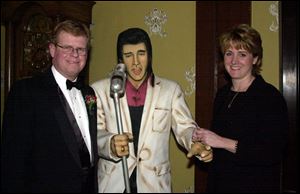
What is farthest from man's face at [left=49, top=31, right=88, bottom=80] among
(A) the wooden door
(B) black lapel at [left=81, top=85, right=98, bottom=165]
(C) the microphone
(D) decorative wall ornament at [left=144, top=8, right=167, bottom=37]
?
(D) decorative wall ornament at [left=144, top=8, right=167, bottom=37]

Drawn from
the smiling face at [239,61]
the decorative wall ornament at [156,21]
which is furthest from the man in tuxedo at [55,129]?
the decorative wall ornament at [156,21]

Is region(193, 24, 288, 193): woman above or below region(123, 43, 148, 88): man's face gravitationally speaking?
below

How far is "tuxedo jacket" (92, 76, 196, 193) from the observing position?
164 cm

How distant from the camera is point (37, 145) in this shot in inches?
60.7

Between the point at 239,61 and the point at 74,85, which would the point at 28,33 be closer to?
the point at 74,85

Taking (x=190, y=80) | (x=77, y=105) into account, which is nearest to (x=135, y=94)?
(x=77, y=105)

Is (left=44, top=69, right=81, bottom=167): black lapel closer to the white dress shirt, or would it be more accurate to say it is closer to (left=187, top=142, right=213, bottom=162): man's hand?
the white dress shirt

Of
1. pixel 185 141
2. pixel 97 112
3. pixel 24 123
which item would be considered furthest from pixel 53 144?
pixel 185 141

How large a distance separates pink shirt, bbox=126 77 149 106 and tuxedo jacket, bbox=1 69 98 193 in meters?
0.31

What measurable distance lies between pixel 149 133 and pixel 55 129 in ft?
1.40

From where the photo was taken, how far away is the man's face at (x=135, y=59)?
1.65m

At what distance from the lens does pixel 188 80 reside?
2477 millimetres

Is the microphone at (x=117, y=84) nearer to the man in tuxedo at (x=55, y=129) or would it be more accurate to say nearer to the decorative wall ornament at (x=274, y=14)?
the man in tuxedo at (x=55, y=129)

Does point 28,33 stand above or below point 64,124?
above
